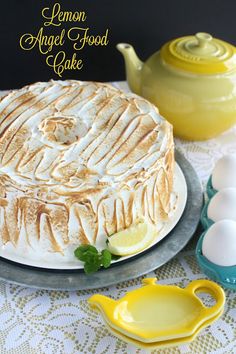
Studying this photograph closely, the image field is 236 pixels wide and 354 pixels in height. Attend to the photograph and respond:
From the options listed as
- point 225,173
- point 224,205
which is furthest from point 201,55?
point 224,205

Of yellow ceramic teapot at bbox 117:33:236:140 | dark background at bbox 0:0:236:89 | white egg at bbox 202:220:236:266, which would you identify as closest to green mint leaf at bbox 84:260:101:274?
white egg at bbox 202:220:236:266

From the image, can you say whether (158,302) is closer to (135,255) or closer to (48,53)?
(135,255)

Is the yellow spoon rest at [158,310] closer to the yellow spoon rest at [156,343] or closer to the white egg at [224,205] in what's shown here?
the yellow spoon rest at [156,343]

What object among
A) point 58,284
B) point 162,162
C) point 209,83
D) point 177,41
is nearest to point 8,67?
point 177,41

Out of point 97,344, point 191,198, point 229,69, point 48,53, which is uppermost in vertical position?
point 229,69

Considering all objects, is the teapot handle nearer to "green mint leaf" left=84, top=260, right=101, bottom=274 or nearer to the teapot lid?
"green mint leaf" left=84, top=260, right=101, bottom=274

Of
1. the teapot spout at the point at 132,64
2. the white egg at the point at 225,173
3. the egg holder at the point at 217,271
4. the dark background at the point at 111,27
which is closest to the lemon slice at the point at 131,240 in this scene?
the egg holder at the point at 217,271

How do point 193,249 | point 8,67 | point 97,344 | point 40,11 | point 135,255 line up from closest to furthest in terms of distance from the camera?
1. point 97,344
2. point 135,255
3. point 193,249
4. point 40,11
5. point 8,67
